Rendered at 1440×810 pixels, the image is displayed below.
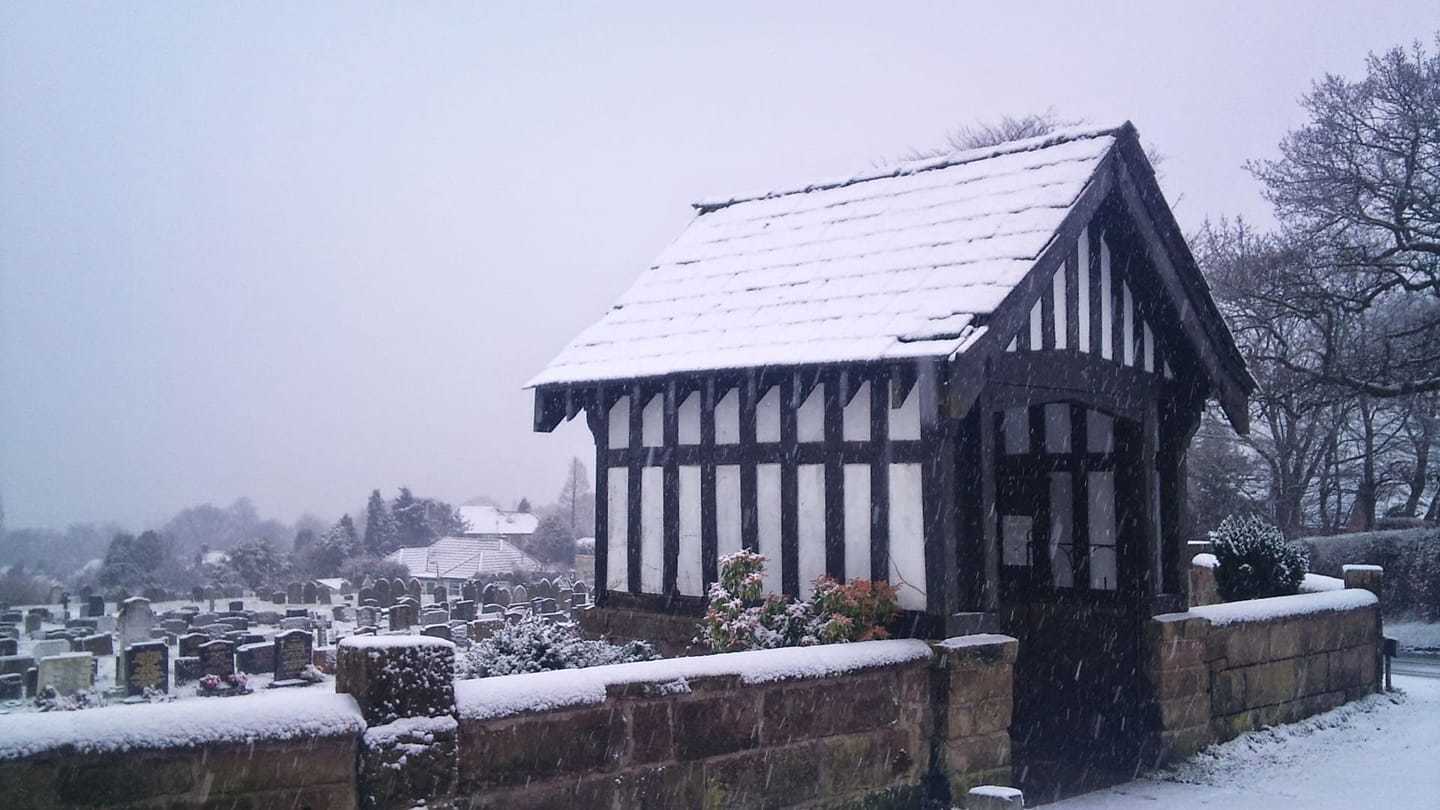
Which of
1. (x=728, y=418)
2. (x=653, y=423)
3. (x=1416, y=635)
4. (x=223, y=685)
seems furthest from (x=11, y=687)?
(x=1416, y=635)

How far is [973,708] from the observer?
27.6ft

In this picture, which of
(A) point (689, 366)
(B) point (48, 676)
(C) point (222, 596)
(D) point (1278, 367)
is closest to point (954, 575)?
(A) point (689, 366)

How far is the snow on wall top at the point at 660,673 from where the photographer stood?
19.4 feet

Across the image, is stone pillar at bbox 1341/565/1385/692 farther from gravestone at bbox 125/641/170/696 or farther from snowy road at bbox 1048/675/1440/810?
gravestone at bbox 125/641/170/696

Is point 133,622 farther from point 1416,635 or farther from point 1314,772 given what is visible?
point 1416,635

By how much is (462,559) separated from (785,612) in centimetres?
4005

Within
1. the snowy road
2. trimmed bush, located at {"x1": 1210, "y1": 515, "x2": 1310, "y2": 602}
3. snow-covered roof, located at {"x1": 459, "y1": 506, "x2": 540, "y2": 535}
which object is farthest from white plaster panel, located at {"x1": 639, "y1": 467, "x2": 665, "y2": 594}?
snow-covered roof, located at {"x1": 459, "y1": 506, "x2": 540, "y2": 535}

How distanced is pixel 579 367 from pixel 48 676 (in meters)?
11.5

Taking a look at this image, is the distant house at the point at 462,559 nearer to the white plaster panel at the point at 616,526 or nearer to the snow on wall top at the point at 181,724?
the white plaster panel at the point at 616,526

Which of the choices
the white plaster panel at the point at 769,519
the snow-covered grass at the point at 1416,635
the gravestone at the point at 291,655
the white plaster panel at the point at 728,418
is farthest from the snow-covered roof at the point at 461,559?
the white plaster panel at the point at 769,519

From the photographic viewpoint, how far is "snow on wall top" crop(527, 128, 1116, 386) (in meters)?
8.82

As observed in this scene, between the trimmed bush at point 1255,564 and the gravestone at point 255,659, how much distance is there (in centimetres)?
1454

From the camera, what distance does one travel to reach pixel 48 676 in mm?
17234

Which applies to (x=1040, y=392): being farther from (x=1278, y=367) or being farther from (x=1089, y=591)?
(x=1278, y=367)
